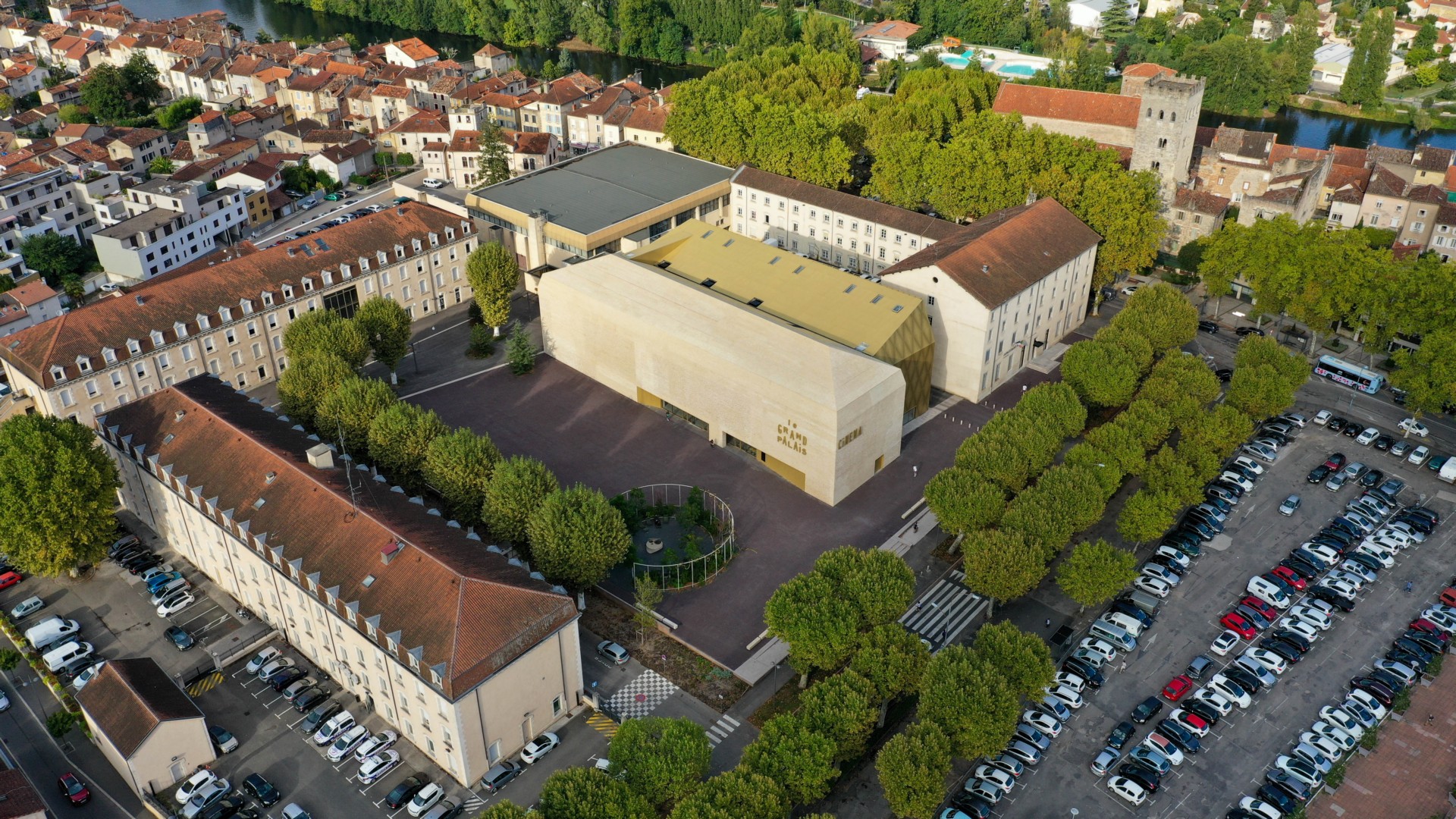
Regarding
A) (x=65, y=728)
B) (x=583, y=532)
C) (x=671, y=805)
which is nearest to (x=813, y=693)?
(x=671, y=805)

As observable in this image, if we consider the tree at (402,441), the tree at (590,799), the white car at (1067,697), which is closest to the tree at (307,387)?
the tree at (402,441)

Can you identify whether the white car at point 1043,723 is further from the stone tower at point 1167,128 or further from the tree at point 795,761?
the stone tower at point 1167,128

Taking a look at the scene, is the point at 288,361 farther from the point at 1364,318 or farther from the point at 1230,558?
the point at 1364,318

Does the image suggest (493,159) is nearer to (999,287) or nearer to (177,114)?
(999,287)

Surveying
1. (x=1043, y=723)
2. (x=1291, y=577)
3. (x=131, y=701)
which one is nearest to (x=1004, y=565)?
(x=1043, y=723)

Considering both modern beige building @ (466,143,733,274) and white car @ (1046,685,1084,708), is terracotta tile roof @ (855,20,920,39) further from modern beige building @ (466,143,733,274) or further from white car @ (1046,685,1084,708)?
white car @ (1046,685,1084,708)

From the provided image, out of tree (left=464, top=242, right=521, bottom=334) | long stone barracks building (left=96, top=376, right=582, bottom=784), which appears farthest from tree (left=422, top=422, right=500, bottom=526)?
tree (left=464, top=242, right=521, bottom=334)
